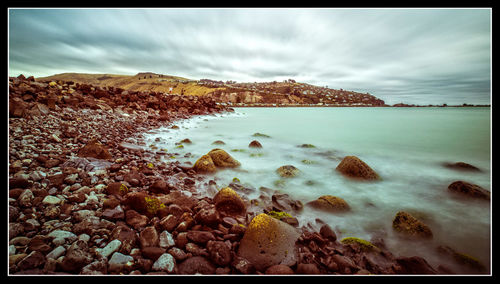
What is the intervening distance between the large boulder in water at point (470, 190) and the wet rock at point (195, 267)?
492 centimetres

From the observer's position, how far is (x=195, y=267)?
5.65ft

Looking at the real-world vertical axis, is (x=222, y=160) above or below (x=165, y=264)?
above

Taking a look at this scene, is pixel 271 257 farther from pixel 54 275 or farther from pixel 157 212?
pixel 54 275

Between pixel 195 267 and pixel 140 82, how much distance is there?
133 meters

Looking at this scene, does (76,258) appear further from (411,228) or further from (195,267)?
(411,228)

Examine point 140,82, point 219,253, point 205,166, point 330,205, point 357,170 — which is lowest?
point 330,205

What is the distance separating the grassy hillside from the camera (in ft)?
258

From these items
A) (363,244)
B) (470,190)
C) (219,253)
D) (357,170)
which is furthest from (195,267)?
(470,190)

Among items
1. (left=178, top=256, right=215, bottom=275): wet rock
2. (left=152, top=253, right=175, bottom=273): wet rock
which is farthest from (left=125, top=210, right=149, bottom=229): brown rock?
(left=178, top=256, right=215, bottom=275): wet rock

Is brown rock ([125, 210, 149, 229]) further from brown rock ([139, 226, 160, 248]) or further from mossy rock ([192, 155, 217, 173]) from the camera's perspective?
mossy rock ([192, 155, 217, 173])

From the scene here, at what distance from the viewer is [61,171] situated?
2875 mm

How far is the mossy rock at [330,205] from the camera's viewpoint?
3141 millimetres

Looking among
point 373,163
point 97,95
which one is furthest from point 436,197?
point 97,95
